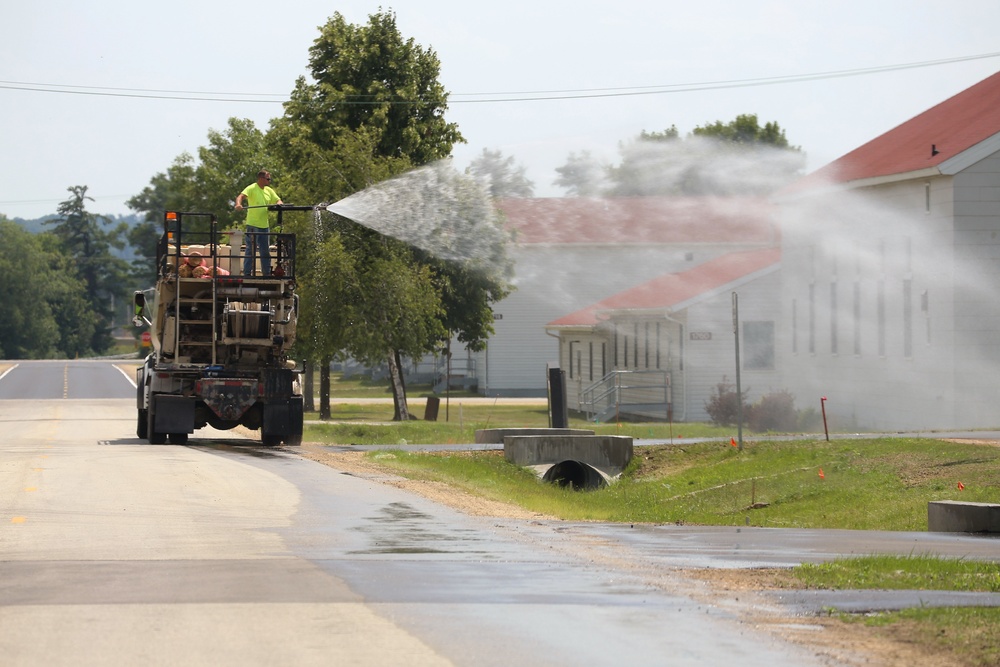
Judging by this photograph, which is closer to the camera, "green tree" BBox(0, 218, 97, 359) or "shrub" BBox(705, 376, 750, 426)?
"shrub" BBox(705, 376, 750, 426)

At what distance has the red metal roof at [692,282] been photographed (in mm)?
43438

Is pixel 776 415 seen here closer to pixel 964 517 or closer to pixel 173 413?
pixel 173 413

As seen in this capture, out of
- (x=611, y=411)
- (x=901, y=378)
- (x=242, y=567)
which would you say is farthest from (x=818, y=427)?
(x=242, y=567)

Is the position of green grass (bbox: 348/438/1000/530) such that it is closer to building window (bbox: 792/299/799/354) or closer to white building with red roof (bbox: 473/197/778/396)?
building window (bbox: 792/299/799/354)

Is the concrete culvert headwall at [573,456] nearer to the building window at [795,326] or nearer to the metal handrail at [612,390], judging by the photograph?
the building window at [795,326]

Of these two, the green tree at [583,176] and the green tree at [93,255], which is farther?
the green tree at [93,255]

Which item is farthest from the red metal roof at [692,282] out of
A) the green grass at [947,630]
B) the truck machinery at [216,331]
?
the green grass at [947,630]

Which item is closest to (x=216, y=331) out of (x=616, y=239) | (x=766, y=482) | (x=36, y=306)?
(x=766, y=482)

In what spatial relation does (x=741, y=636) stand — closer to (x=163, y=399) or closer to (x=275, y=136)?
(x=163, y=399)

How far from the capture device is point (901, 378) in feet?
107

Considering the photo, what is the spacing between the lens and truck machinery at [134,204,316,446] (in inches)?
986

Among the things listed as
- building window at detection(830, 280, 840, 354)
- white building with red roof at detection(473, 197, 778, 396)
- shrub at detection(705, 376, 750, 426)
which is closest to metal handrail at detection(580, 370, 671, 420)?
white building with red roof at detection(473, 197, 778, 396)

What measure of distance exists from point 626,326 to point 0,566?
38.8 meters

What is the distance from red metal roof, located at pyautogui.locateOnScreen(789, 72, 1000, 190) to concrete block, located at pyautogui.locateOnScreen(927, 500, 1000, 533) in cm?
1664
